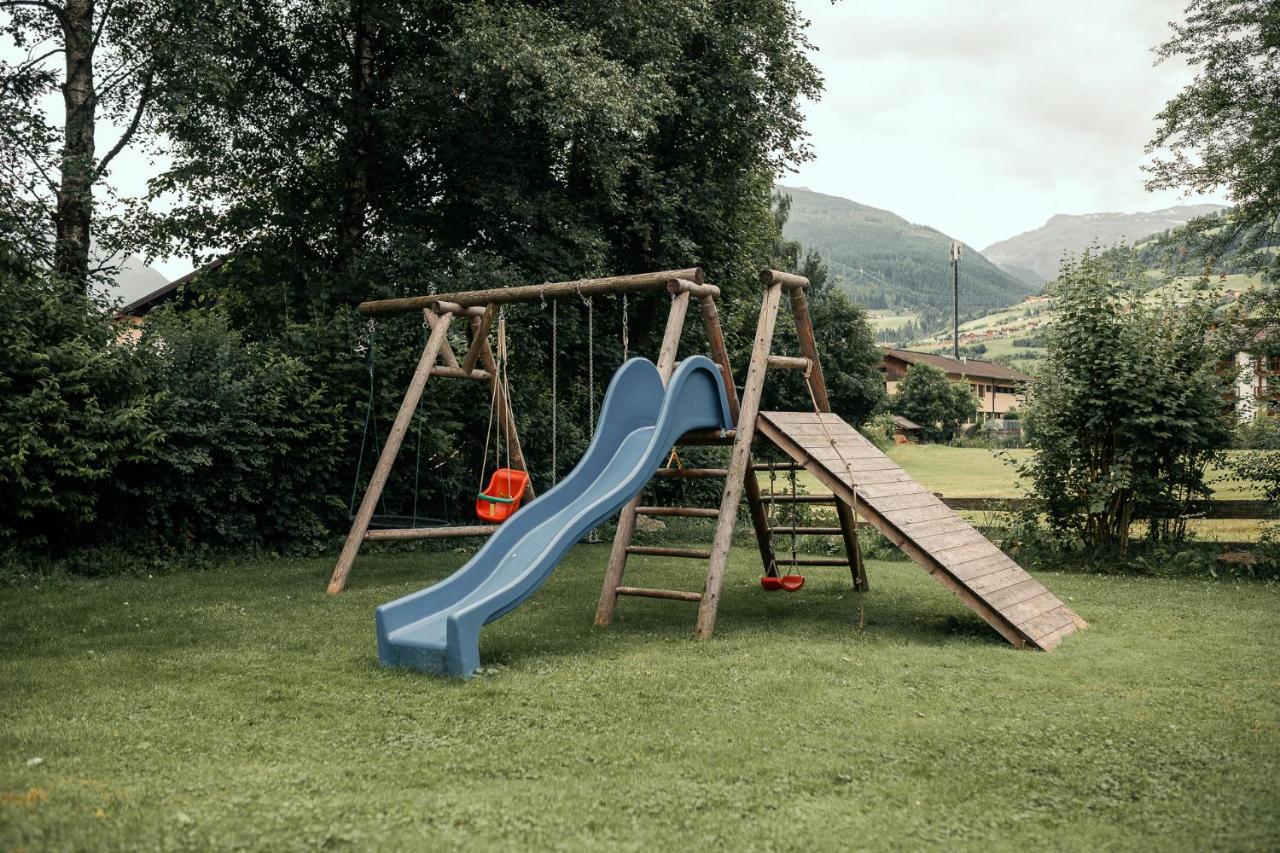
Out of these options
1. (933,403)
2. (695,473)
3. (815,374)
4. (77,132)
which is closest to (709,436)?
(695,473)

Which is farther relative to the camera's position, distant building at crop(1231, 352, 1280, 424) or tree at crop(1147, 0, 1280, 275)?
tree at crop(1147, 0, 1280, 275)

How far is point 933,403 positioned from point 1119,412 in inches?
1760

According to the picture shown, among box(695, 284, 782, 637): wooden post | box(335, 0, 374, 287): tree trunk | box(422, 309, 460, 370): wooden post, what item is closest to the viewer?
box(695, 284, 782, 637): wooden post

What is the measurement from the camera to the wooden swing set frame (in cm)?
728

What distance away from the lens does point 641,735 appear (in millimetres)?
4586

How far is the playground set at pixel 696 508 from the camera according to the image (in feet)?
20.4

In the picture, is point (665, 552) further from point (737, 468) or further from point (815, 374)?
point (815, 374)

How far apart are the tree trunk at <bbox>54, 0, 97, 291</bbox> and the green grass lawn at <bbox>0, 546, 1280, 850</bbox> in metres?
5.91

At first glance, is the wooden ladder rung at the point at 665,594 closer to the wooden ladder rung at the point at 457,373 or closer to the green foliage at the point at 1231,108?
the wooden ladder rung at the point at 457,373

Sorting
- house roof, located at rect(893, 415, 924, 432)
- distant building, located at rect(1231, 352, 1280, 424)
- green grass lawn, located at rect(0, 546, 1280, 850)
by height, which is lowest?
green grass lawn, located at rect(0, 546, 1280, 850)

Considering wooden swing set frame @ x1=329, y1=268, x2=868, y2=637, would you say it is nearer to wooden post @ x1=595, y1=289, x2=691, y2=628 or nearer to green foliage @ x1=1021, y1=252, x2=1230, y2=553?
wooden post @ x1=595, y1=289, x2=691, y2=628

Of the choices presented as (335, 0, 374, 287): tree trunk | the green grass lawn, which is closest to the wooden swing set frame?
the green grass lawn

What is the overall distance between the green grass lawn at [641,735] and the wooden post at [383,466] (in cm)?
118

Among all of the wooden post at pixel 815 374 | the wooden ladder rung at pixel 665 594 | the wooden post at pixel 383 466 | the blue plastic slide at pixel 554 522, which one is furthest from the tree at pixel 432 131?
the wooden ladder rung at pixel 665 594
